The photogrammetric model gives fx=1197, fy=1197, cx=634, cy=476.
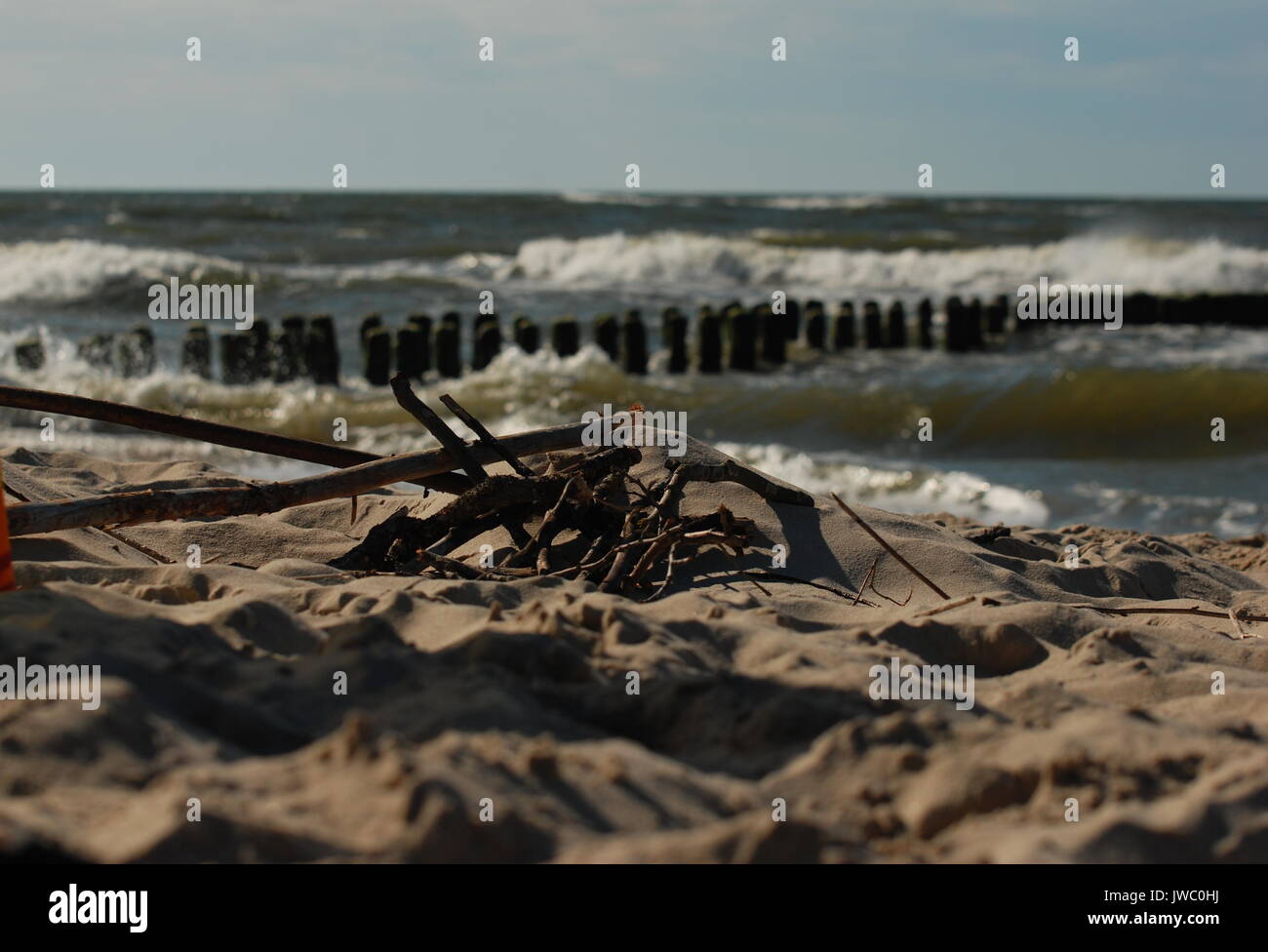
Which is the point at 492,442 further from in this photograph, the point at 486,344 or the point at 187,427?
the point at 486,344

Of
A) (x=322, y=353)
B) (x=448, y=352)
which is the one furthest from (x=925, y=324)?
(x=322, y=353)

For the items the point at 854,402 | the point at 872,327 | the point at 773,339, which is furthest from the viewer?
the point at 872,327

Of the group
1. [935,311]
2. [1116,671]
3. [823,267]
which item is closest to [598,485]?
[1116,671]

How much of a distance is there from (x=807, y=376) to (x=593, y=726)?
10513 millimetres

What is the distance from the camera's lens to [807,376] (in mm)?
12602

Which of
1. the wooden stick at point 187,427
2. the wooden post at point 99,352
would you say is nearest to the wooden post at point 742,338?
the wooden post at point 99,352

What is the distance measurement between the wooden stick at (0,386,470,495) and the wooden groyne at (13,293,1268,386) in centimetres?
759

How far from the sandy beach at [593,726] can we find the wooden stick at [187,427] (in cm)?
48


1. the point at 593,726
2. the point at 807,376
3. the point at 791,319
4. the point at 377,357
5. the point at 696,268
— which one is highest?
the point at 696,268

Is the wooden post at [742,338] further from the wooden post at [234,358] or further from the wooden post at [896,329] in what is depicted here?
the wooden post at [234,358]

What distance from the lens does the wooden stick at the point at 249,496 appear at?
3186 mm

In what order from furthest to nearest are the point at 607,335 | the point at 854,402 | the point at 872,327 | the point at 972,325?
1. the point at 972,325
2. the point at 872,327
3. the point at 607,335
4. the point at 854,402

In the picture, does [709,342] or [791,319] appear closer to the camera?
[709,342]
